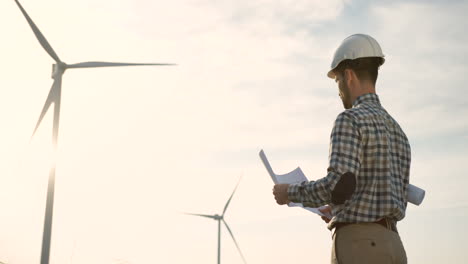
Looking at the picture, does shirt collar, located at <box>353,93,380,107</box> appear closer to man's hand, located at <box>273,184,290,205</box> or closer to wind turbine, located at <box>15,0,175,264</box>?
man's hand, located at <box>273,184,290,205</box>

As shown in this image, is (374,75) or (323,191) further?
(374,75)

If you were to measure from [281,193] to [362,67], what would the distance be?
6.23ft

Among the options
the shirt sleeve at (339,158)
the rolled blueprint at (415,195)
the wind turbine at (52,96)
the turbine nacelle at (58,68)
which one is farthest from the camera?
the turbine nacelle at (58,68)

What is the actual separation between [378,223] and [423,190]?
935mm

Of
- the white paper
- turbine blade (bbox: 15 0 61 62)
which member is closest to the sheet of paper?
the white paper

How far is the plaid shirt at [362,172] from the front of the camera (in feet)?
19.7

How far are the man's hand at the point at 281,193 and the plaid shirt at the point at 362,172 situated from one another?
71 millimetres

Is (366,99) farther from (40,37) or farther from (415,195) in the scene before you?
(40,37)

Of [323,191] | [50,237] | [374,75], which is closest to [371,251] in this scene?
[323,191]

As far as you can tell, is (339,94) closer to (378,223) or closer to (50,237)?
(378,223)

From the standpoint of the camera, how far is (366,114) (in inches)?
248

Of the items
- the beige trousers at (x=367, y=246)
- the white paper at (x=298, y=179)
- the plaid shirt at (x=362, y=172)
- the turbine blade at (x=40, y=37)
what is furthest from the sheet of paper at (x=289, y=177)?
the turbine blade at (x=40, y=37)

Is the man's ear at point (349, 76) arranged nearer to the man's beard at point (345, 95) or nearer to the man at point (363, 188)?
the man's beard at point (345, 95)

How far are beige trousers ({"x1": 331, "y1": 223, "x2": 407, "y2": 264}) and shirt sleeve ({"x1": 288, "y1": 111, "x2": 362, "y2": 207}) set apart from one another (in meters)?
0.44
